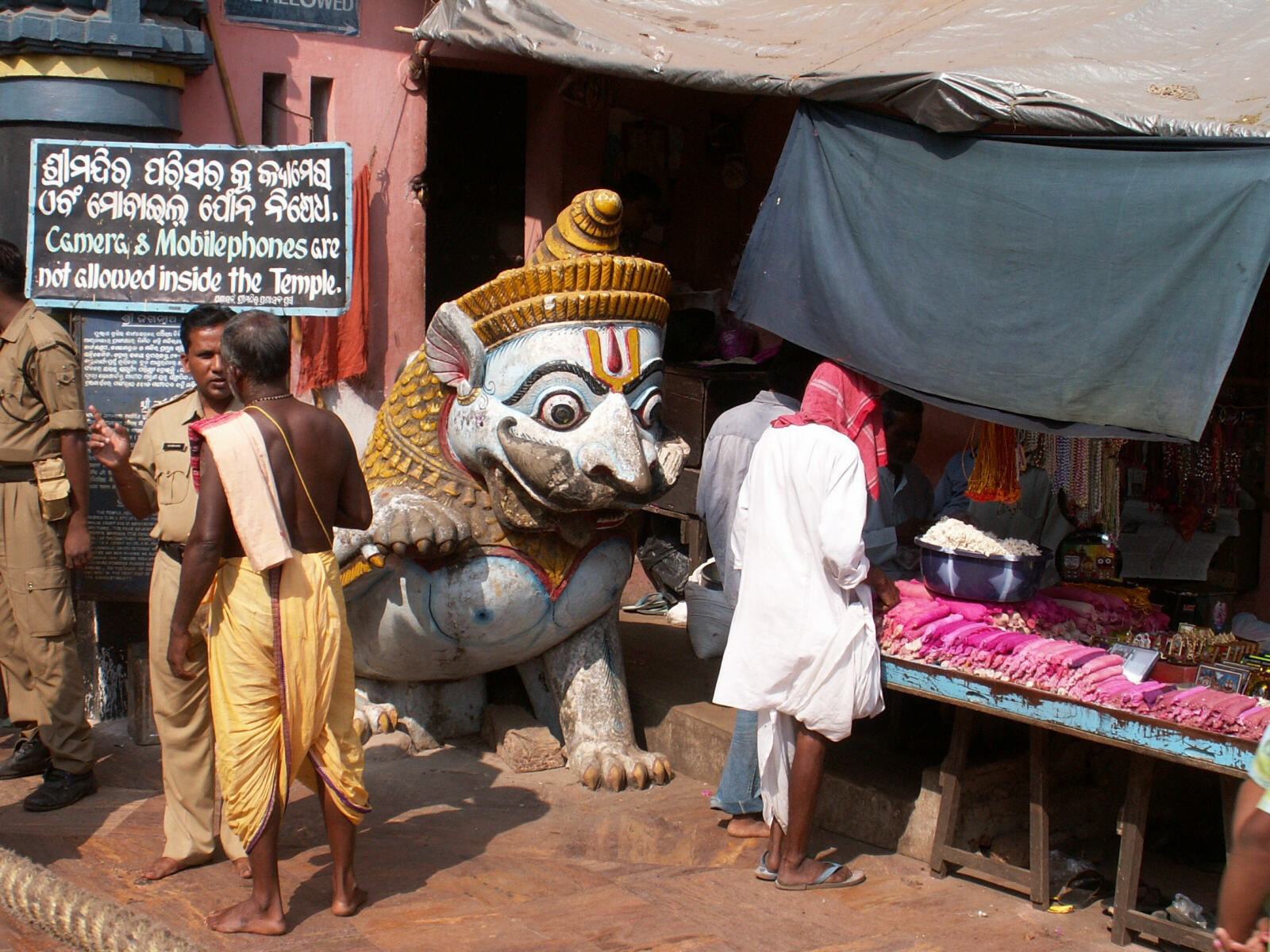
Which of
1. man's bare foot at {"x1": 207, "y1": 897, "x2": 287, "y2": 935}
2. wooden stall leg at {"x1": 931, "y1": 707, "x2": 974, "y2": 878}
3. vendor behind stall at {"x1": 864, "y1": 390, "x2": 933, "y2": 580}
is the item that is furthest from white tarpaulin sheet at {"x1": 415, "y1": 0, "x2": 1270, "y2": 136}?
man's bare foot at {"x1": 207, "y1": 897, "x2": 287, "y2": 935}

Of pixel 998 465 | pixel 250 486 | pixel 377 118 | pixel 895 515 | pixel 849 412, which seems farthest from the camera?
pixel 377 118

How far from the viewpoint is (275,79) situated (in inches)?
265

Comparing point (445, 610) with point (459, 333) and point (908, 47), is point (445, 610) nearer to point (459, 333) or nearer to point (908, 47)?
point (459, 333)

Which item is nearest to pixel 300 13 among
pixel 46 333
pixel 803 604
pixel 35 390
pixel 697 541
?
pixel 46 333

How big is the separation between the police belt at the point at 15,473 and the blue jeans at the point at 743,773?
2740 millimetres

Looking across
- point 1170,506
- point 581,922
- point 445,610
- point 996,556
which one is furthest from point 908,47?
point 581,922

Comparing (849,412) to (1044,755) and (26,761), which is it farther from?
(26,761)

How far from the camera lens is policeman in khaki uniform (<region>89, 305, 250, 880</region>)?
174 inches

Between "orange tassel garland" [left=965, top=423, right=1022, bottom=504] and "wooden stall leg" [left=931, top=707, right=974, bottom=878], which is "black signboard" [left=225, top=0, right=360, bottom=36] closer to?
"orange tassel garland" [left=965, top=423, right=1022, bottom=504]

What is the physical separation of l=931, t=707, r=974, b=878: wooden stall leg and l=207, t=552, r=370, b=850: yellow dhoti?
2.01 metres

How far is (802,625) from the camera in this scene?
4.27 m

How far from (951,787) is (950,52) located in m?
2.47

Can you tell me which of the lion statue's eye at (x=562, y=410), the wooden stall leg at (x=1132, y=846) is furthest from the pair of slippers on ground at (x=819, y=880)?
the lion statue's eye at (x=562, y=410)

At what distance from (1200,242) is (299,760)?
2.92 metres
